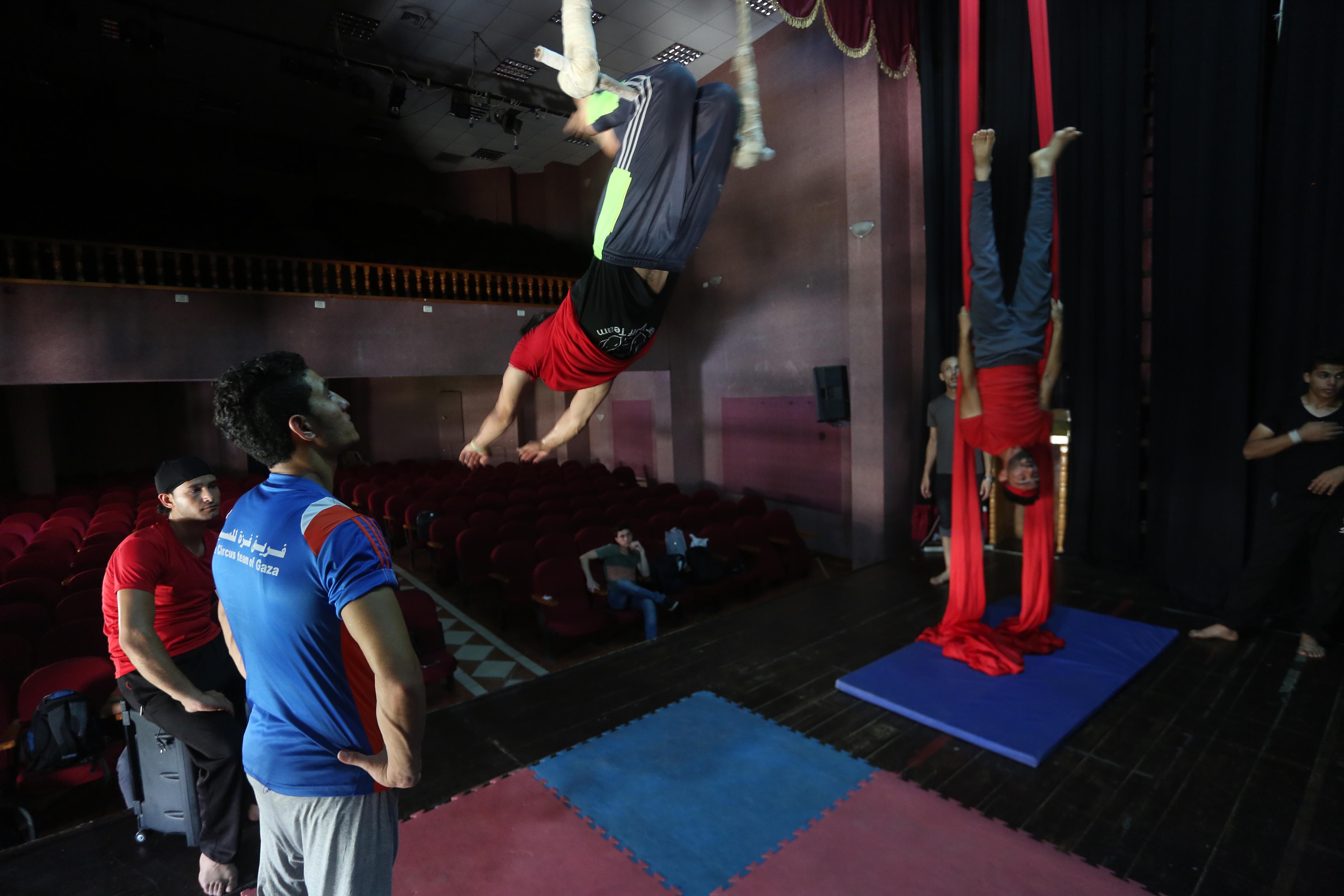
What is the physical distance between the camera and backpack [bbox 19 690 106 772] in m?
2.59

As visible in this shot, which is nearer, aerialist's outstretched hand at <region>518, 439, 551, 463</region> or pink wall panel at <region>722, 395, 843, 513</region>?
aerialist's outstretched hand at <region>518, 439, 551, 463</region>

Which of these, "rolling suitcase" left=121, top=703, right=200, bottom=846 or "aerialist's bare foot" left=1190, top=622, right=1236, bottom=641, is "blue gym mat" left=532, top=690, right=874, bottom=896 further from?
"aerialist's bare foot" left=1190, top=622, right=1236, bottom=641

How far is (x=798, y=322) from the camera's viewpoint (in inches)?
286

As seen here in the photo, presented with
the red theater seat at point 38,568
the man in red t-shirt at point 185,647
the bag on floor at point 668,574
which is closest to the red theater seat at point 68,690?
the man in red t-shirt at point 185,647

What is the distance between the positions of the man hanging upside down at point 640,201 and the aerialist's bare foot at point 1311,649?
4.00 meters

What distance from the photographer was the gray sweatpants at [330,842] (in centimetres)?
127

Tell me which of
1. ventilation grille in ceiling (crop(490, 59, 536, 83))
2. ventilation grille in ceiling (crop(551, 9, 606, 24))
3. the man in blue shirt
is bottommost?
the man in blue shirt

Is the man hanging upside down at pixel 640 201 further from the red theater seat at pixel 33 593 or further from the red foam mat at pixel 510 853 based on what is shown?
the red theater seat at pixel 33 593

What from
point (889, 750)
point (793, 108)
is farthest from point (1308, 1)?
point (889, 750)

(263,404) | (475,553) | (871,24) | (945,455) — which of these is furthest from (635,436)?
(263,404)

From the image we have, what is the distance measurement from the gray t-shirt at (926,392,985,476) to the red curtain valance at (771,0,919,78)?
2.90m

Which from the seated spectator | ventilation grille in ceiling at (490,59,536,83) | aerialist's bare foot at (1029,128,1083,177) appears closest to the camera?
aerialist's bare foot at (1029,128,1083,177)

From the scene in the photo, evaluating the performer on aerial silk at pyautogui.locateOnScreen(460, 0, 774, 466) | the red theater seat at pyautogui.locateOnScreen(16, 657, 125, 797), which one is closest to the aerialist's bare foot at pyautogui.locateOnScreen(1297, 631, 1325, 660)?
the performer on aerial silk at pyautogui.locateOnScreen(460, 0, 774, 466)

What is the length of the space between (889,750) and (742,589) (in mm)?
2804
